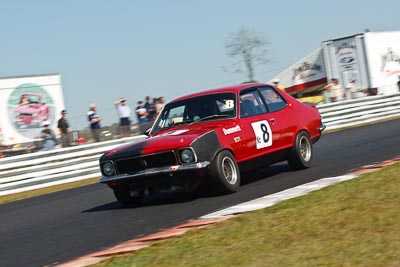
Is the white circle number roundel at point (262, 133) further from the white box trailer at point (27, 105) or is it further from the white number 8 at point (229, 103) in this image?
→ the white box trailer at point (27, 105)

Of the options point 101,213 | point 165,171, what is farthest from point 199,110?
point 101,213

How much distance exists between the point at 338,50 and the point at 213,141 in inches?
881

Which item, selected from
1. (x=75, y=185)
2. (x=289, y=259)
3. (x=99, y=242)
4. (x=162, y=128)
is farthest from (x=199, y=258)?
(x=75, y=185)

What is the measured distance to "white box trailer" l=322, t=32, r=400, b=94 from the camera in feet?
94.5

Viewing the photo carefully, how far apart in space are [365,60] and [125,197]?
21.7m

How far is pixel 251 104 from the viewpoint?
9641mm

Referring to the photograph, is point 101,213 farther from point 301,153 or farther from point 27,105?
point 27,105

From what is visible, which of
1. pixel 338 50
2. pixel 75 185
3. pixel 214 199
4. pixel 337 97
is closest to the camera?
pixel 214 199

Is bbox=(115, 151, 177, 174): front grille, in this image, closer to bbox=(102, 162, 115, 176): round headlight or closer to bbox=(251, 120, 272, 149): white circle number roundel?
bbox=(102, 162, 115, 176): round headlight

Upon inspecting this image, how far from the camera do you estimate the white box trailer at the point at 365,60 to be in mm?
28812

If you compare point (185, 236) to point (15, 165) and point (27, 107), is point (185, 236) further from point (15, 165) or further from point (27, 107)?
point (27, 107)

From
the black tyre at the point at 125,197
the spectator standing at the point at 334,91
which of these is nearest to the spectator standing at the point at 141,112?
the spectator standing at the point at 334,91

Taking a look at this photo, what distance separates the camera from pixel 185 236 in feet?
19.4

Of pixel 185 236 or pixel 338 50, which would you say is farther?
pixel 338 50
